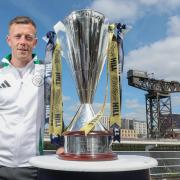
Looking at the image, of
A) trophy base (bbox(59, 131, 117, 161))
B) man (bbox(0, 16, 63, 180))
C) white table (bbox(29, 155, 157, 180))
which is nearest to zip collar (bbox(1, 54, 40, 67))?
man (bbox(0, 16, 63, 180))

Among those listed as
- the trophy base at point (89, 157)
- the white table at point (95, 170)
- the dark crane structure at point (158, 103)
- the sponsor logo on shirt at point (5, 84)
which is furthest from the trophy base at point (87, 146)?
the dark crane structure at point (158, 103)

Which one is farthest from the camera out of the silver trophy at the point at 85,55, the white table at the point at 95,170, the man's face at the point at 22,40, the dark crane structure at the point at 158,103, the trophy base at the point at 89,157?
the dark crane structure at the point at 158,103

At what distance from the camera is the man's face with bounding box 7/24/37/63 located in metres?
1.66

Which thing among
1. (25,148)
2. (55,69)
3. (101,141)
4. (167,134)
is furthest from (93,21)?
(167,134)

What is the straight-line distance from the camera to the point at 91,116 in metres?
1.53

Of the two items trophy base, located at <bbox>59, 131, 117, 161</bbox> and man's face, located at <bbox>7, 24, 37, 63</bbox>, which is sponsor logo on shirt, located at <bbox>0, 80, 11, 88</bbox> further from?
trophy base, located at <bbox>59, 131, 117, 161</bbox>

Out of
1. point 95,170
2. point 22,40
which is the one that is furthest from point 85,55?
point 95,170

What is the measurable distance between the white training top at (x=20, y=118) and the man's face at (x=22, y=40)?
0.11m

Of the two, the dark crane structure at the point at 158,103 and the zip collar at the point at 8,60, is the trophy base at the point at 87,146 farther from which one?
the dark crane structure at the point at 158,103

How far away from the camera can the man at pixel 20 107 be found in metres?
1.62

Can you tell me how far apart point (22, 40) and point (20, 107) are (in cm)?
31

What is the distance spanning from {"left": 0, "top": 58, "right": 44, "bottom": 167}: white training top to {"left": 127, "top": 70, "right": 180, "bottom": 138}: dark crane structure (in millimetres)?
A: 40096

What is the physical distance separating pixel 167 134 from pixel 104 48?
1703 inches

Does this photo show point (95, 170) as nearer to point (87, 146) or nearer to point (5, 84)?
point (87, 146)
